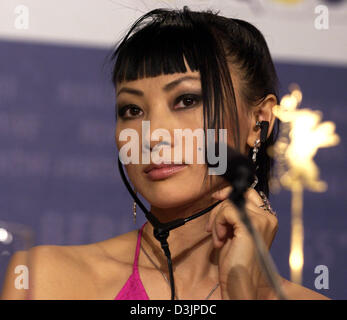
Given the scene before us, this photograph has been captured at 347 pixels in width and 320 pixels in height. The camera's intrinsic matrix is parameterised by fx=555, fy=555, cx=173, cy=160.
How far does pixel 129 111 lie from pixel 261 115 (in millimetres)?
395

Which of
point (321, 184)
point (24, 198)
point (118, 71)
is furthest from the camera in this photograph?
point (321, 184)

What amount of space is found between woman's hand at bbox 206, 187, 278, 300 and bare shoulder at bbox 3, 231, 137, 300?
35 centimetres

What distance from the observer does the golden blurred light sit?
203cm

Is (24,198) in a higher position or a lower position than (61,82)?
lower

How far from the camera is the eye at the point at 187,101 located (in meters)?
1.44

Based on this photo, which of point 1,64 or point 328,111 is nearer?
point 1,64

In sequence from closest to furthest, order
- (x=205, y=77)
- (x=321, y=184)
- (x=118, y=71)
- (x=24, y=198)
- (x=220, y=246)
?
(x=220, y=246)
(x=205, y=77)
(x=118, y=71)
(x=24, y=198)
(x=321, y=184)

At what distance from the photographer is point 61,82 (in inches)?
84.4

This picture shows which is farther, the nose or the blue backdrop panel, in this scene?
the blue backdrop panel

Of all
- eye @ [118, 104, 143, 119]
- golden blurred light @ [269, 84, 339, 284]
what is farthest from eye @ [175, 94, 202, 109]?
golden blurred light @ [269, 84, 339, 284]

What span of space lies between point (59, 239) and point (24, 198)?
20cm

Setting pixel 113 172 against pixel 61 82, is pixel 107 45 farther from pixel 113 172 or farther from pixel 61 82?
pixel 113 172

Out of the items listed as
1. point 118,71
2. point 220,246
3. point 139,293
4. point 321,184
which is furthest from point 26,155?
point 321,184

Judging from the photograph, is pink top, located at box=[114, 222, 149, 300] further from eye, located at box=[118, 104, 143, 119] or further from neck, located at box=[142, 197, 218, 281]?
eye, located at box=[118, 104, 143, 119]
